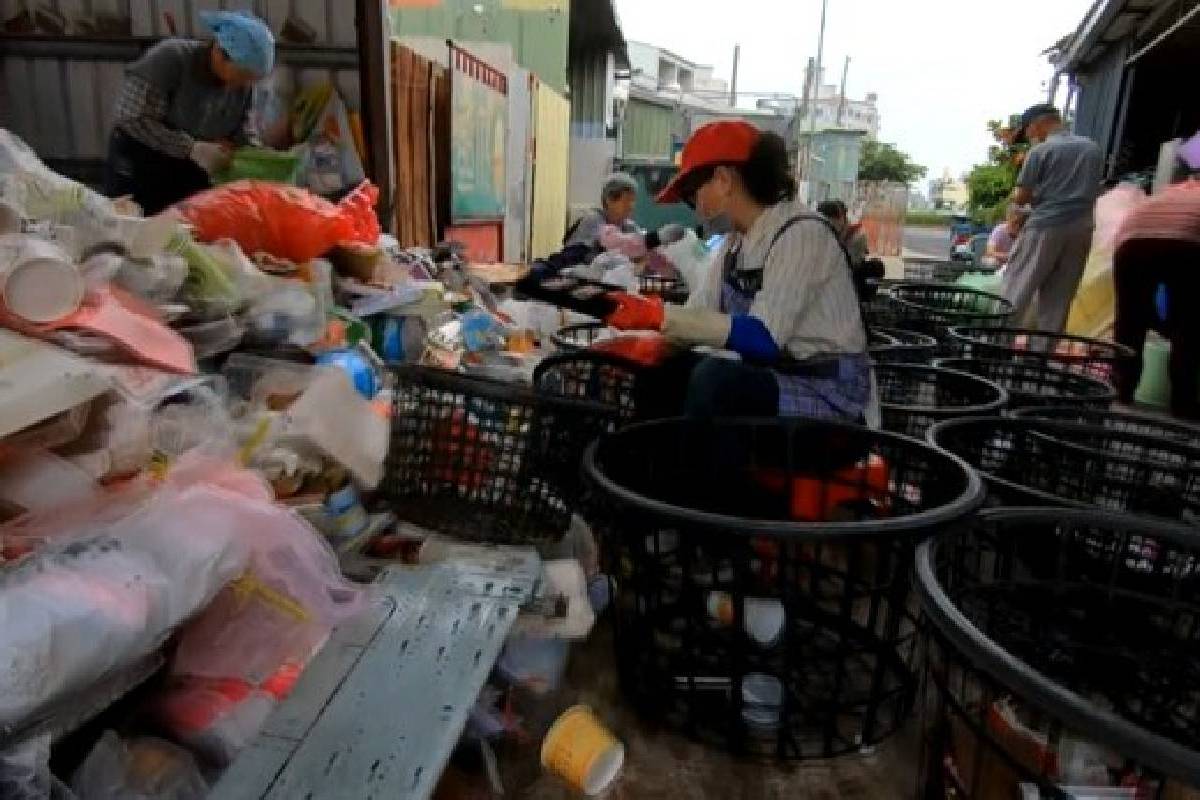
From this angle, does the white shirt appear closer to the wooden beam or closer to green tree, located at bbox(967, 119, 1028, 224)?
the wooden beam

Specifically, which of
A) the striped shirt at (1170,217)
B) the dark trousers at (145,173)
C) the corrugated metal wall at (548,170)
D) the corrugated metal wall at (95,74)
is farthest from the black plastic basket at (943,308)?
the corrugated metal wall at (548,170)

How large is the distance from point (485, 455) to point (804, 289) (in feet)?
Result: 2.66

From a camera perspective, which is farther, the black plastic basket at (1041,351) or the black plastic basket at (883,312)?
the black plastic basket at (883,312)

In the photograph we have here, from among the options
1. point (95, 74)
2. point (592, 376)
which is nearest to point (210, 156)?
point (95, 74)

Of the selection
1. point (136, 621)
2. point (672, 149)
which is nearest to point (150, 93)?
point (136, 621)

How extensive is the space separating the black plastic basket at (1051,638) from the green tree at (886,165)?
45.3 metres

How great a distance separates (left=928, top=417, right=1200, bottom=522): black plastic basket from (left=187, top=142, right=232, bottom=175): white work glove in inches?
111

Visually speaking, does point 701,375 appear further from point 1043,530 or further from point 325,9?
point 325,9

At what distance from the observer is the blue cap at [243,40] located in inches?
116

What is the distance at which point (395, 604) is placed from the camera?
1.48 m

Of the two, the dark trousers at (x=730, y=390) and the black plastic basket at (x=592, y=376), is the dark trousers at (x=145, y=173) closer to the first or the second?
the black plastic basket at (x=592, y=376)

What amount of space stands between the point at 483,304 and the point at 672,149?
20802 millimetres

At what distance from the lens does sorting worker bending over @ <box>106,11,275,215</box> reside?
119 inches

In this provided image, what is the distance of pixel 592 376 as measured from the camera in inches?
88.9
